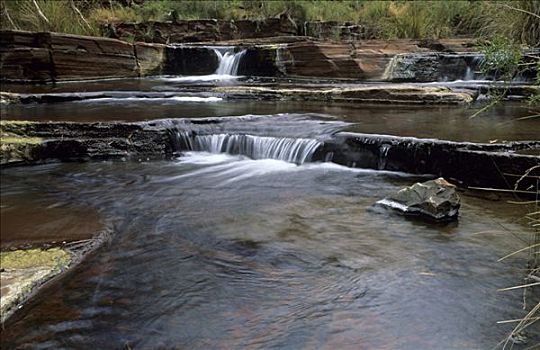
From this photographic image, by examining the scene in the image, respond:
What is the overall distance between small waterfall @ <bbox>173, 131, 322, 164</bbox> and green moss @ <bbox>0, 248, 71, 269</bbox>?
10.5 ft

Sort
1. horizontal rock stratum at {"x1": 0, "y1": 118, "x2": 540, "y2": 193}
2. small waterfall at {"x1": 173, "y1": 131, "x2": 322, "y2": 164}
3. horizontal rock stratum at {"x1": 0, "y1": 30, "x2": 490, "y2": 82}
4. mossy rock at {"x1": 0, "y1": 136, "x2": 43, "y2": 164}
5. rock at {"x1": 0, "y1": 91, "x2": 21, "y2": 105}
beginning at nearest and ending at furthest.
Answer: horizontal rock stratum at {"x1": 0, "y1": 118, "x2": 540, "y2": 193} < mossy rock at {"x1": 0, "y1": 136, "x2": 43, "y2": 164} < small waterfall at {"x1": 173, "y1": 131, "x2": 322, "y2": 164} < rock at {"x1": 0, "y1": 91, "x2": 21, "y2": 105} < horizontal rock stratum at {"x1": 0, "y1": 30, "x2": 490, "y2": 82}

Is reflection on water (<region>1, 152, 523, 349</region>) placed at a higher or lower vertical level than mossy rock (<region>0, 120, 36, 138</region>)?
lower

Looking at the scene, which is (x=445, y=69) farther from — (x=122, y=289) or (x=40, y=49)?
(x=122, y=289)

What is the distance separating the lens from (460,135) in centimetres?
565

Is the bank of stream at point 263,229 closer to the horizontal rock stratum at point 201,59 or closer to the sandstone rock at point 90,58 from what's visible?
the horizontal rock stratum at point 201,59

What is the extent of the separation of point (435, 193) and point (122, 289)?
2.52 m

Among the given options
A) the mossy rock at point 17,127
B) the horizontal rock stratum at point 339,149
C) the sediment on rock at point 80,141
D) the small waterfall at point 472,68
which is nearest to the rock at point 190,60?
the small waterfall at point 472,68

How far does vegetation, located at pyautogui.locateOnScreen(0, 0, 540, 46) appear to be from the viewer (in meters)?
10.5

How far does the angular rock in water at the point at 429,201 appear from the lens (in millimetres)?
4109

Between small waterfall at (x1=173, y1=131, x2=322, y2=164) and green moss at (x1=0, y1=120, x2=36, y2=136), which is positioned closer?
green moss at (x1=0, y1=120, x2=36, y2=136)

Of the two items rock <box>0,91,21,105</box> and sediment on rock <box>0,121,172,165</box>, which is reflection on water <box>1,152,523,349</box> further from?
rock <box>0,91,21,105</box>

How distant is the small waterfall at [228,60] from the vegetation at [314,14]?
323 centimetres

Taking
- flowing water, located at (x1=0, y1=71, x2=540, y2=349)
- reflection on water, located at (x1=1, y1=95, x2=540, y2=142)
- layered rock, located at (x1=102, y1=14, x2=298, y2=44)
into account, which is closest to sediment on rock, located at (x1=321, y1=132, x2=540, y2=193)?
flowing water, located at (x1=0, y1=71, x2=540, y2=349)

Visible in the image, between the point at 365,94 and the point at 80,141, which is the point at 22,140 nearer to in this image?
the point at 80,141
